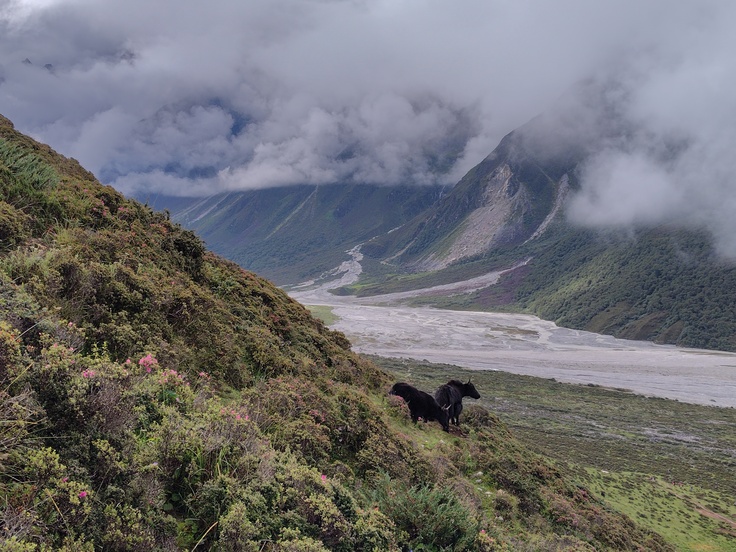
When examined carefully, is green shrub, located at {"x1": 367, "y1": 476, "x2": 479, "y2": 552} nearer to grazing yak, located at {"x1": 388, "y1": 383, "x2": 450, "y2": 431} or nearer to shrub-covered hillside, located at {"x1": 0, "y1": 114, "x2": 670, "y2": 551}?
shrub-covered hillside, located at {"x1": 0, "y1": 114, "x2": 670, "y2": 551}

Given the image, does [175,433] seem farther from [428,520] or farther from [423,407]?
[423,407]

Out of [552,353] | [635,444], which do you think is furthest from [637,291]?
[635,444]

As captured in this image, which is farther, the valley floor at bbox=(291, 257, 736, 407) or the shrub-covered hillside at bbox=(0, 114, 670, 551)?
the valley floor at bbox=(291, 257, 736, 407)

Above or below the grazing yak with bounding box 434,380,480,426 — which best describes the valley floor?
below

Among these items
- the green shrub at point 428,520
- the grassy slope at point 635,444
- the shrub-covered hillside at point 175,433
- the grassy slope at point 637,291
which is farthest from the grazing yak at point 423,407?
the grassy slope at point 637,291

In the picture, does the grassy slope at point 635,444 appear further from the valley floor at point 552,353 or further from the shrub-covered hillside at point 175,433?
the shrub-covered hillside at point 175,433

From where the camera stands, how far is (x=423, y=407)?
38.7 feet

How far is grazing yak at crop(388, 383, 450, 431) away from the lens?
462 inches

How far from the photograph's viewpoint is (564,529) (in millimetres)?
8656

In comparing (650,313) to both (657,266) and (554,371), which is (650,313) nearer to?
(657,266)

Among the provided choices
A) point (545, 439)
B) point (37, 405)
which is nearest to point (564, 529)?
point (37, 405)

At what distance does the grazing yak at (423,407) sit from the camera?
11.7m

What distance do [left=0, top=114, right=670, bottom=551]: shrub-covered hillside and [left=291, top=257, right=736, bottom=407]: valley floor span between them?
65374 mm

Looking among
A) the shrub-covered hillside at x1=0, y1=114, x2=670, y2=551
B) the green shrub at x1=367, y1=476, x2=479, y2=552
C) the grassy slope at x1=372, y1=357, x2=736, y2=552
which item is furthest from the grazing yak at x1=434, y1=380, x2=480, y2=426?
the grassy slope at x1=372, y1=357, x2=736, y2=552
